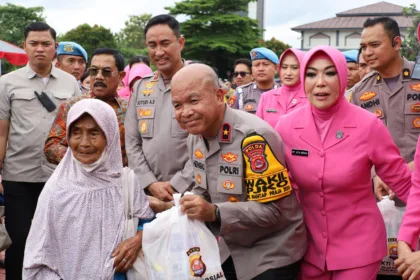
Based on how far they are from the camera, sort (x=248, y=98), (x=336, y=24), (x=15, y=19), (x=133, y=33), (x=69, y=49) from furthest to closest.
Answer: (x=336, y=24) → (x=133, y=33) → (x=15, y=19) → (x=69, y=49) → (x=248, y=98)

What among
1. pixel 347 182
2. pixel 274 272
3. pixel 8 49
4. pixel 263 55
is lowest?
pixel 274 272

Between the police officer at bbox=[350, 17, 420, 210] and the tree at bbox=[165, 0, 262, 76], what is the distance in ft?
Answer: 107

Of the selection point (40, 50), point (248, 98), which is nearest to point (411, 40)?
point (248, 98)

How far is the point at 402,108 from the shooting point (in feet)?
14.5

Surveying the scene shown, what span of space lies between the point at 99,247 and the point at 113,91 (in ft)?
5.84

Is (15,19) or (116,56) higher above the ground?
(15,19)

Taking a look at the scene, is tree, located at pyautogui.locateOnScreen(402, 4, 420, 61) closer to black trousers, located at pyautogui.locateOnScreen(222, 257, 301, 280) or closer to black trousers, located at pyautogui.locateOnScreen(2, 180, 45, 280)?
black trousers, located at pyautogui.locateOnScreen(2, 180, 45, 280)

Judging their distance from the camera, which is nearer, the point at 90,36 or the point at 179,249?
the point at 179,249

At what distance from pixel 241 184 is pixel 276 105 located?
3088 mm

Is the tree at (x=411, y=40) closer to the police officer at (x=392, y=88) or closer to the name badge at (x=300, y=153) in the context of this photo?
the police officer at (x=392, y=88)

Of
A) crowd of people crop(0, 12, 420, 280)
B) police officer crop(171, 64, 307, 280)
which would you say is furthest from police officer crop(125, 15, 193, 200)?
police officer crop(171, 64, 307, 280)

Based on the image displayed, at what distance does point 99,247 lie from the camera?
3129 millimetres

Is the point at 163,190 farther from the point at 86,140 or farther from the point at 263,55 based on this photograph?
the point at 263,55

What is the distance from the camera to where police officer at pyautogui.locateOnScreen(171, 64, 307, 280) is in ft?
9.69
